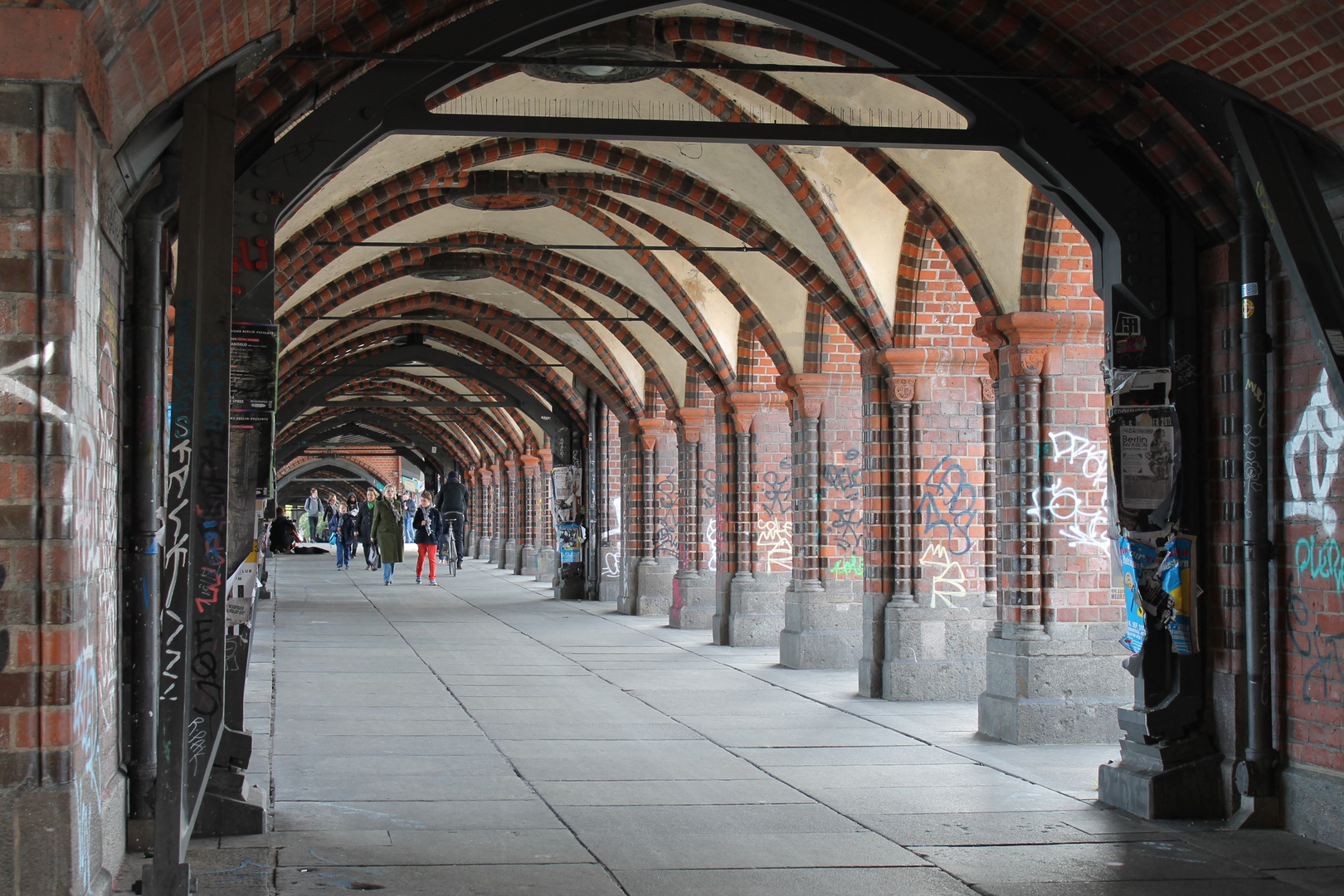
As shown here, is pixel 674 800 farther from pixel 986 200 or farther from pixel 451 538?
pixel 451 538

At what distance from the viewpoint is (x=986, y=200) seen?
391 inches

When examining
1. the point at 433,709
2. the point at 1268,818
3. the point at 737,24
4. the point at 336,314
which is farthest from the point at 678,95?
the point at 336,314

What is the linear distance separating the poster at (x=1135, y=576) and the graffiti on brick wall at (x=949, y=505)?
14.1ft

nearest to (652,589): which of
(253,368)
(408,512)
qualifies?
(253,368)

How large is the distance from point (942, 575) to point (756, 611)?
14.7 feet

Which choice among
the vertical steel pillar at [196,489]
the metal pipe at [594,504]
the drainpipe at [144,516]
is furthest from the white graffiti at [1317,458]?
the metal pipe at [594,504]

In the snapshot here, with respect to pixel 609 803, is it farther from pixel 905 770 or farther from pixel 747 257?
pixel 747 257

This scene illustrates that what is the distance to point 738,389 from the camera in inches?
630

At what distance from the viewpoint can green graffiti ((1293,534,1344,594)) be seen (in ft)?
20.9

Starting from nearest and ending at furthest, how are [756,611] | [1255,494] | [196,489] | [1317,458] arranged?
[196,489]
[1317,458]
[1255,494]
[756,611]

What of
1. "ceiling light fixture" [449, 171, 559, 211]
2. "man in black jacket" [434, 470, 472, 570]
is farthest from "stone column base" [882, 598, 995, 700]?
"man in black jacket" [434, 470, 472, 570]

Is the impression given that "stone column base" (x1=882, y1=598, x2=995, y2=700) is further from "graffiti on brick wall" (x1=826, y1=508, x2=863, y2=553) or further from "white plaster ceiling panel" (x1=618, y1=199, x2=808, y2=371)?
"white plaster ceiling panel" (x1=618, y1=199, x2=808, y2=371)

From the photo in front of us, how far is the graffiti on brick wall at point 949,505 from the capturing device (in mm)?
11750

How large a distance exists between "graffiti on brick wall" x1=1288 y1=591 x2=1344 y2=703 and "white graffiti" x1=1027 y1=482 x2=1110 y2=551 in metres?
2.73
